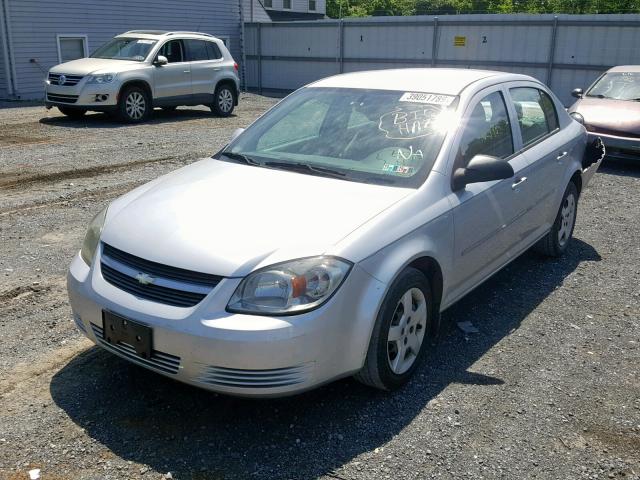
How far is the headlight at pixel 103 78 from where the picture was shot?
13445 millimetres

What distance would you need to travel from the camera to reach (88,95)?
13445 millimetres

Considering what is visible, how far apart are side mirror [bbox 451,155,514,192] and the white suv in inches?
436

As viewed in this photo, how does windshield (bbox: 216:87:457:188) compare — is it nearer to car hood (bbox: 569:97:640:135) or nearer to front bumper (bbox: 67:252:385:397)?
front bumper (bbox: 67:252:385:397)

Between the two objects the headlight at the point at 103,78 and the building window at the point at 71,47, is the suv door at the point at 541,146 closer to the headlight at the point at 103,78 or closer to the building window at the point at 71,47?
the headlight at the point at 103,78

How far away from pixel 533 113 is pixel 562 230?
3.96 feet

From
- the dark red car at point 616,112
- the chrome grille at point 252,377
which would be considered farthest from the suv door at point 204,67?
the chrome grille at point 252,377

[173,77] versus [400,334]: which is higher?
[173,77]

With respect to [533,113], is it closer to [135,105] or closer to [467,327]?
[467,327]

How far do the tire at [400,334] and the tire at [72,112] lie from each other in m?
11.9

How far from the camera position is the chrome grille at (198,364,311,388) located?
3061mm

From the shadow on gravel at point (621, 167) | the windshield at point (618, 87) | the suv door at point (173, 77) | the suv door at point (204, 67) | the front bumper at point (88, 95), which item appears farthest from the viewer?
the suv door at point (204, 67)

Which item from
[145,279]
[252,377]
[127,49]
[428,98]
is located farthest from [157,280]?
[127,49]

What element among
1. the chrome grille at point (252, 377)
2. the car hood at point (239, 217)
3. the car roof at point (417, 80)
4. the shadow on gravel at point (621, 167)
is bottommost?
the shadow on gravel at point (621, 167)

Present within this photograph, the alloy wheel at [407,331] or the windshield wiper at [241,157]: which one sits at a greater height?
the windshield wiper at [241,157]
